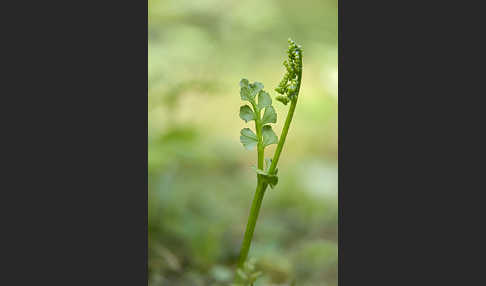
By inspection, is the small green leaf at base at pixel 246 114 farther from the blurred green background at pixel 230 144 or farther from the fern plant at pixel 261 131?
the blurred green background at pixel 230 144

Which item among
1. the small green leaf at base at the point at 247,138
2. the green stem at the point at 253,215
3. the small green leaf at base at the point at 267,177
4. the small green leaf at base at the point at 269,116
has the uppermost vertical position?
the small green leaf at base at the point at 269,116

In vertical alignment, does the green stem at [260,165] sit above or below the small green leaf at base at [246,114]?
below

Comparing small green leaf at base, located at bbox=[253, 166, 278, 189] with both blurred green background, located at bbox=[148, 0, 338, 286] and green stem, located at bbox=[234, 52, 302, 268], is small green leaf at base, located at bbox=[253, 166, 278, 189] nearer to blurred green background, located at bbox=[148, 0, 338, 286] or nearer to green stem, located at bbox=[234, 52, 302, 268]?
green stem, located at bbox=[234, 52, 302, 268]

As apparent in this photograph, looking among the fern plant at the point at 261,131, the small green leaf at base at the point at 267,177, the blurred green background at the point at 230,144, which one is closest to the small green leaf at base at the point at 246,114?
the fern plant at the point at 261,131

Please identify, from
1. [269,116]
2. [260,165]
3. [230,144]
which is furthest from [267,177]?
[230,144]

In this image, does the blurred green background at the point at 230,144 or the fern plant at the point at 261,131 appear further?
the blurred green background at the point at 230,144

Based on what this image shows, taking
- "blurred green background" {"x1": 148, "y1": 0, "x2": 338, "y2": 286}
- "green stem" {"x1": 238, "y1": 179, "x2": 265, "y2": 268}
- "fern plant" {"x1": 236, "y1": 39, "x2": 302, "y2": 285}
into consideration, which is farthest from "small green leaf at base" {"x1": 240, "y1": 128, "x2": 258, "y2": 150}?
"blurred green background" {"x1": 148, "y1": 0, "x2": 338, "y2": 286}

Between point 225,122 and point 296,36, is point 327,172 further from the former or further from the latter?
point 296,36
